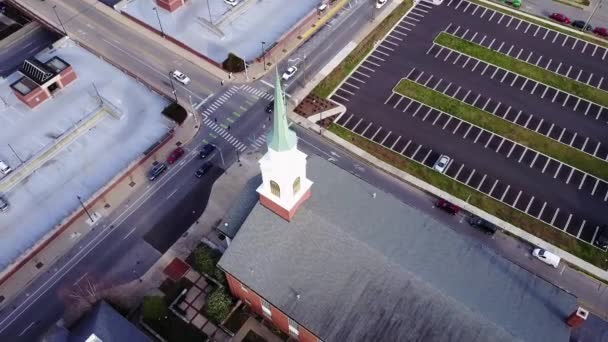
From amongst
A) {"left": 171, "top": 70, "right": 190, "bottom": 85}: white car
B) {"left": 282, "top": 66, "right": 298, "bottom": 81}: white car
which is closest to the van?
{"left": 282, "top": 66, "right": 298, "bottom": 81}: white car

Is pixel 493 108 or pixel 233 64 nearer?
pixel 493 108

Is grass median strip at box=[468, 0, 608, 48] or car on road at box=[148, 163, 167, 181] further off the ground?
grass median strip at box=[468, 0, 608, 48]

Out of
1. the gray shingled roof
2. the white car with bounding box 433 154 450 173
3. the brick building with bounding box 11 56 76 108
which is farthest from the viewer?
the brick building with bounding box 11 56 76 108

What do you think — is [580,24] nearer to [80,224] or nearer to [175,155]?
[175,155]

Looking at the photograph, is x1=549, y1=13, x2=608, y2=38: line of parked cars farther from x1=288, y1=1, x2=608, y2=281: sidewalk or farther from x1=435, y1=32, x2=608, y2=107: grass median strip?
x1=288, y1=1, x2=608, y2=281: sidewalk

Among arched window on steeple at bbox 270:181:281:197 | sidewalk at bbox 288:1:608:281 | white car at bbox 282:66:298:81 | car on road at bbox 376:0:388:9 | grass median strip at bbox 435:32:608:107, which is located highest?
car on road at bbox 376:0:388:9

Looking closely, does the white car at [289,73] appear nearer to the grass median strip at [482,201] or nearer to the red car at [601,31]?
the grass median strip at [482,201]

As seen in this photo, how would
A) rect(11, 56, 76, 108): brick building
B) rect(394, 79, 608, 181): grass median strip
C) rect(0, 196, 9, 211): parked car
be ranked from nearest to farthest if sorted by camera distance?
1. rect(0, 196, 9, 211): parked car
2. rect(394, 79, 608, 181): grass median strip
3. rect(11, 56, 76, 108): brick building

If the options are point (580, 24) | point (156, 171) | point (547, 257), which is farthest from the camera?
point (580, 24)

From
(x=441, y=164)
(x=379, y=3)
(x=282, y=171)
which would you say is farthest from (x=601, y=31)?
(x=282, y=171)
